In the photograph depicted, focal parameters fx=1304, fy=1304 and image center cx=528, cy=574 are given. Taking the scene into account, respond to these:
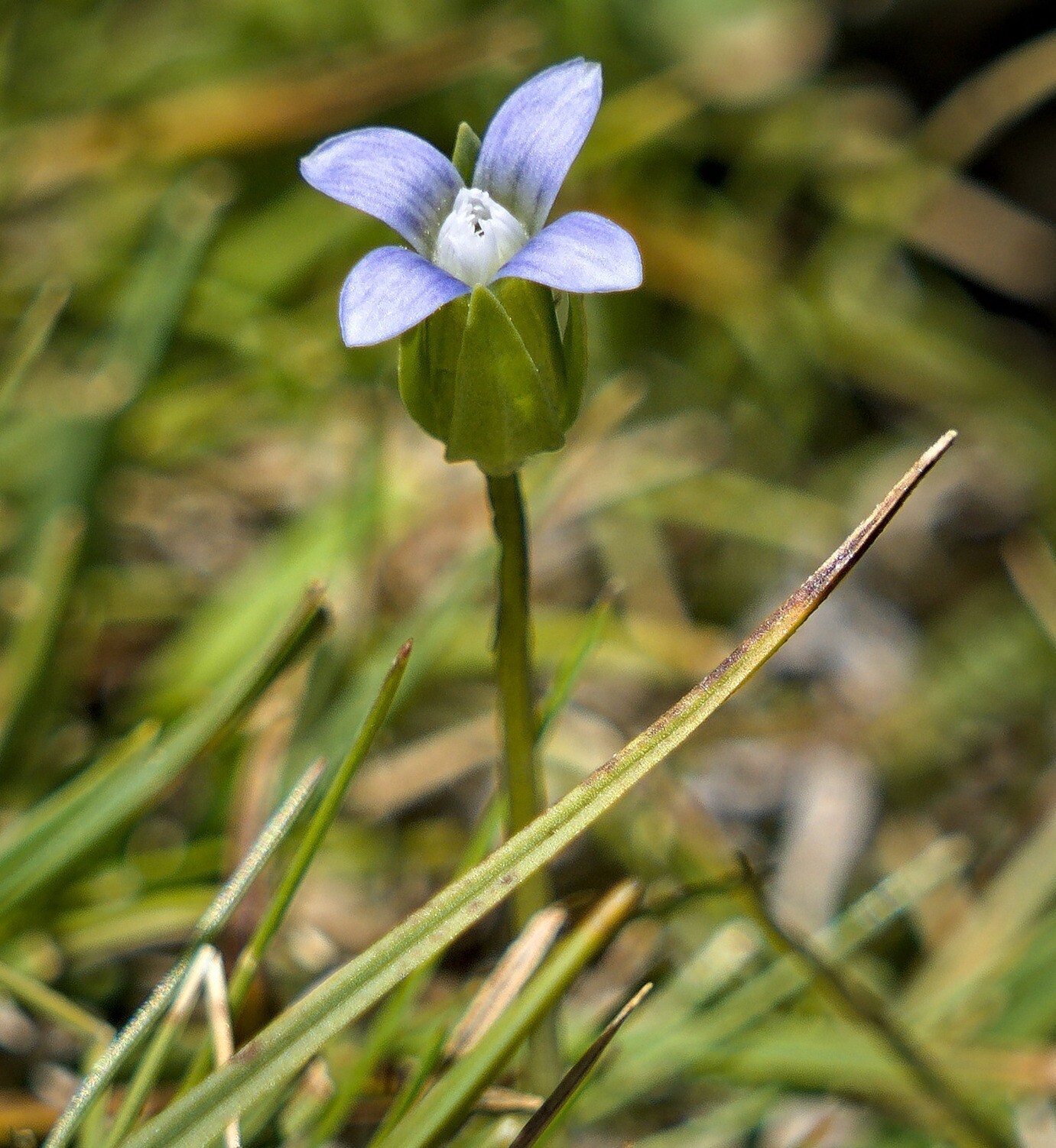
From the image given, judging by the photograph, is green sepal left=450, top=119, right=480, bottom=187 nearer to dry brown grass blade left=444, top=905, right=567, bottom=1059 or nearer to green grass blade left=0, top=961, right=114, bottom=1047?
dry brown grass blade left=444, top=905, right=567, bottom=1059

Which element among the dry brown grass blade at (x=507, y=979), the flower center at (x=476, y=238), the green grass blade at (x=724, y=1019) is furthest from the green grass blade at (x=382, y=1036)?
the flower center at (x=476, y=238)

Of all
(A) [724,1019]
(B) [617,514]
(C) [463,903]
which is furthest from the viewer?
(B) [617,514]

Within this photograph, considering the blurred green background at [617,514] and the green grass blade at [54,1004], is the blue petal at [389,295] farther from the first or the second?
the green grass blade at [54,1004]

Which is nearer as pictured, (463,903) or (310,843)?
(463,903)

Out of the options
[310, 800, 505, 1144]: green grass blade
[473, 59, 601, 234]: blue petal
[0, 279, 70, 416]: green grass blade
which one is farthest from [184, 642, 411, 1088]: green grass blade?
[0, 279, 70, 416]: green grass blade

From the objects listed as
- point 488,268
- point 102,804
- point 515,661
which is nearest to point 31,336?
point 102,804

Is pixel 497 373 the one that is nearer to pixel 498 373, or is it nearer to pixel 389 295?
pixel 498 373
